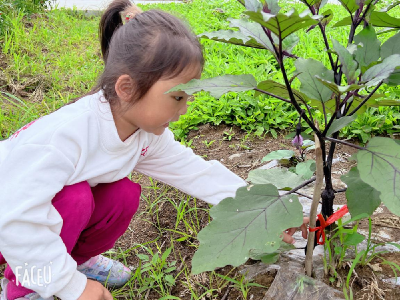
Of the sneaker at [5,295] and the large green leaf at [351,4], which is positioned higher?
the large green leaf at [351,4]

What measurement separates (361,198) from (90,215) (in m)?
0.87

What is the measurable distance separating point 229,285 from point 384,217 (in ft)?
2.18

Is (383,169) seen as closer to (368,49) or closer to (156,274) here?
(368,49)

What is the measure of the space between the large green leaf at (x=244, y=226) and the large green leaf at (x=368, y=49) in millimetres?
379

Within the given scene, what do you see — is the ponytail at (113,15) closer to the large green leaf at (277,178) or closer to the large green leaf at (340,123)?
the large green leaf at (277,178)

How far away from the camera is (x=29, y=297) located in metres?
1.42

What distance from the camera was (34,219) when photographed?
47.3 inches

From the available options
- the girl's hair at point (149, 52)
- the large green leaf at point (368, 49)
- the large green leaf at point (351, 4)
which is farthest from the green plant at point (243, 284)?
the large green leaf at point (351, 4)

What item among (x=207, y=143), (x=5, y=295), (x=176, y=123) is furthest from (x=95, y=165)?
(x=176, y=123)

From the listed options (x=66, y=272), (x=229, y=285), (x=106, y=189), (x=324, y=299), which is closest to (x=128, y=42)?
(x=106, y=189)

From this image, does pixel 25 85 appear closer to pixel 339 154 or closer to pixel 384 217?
pixel 339 154

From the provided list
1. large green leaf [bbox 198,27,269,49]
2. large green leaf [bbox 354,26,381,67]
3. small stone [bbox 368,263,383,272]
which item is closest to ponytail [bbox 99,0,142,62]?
large green leaf [bbox 198,27,269,49]

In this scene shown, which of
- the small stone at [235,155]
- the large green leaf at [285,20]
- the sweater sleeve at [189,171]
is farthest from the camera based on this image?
the small stone at [235,155]

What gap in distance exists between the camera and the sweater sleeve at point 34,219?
120 centimetres
